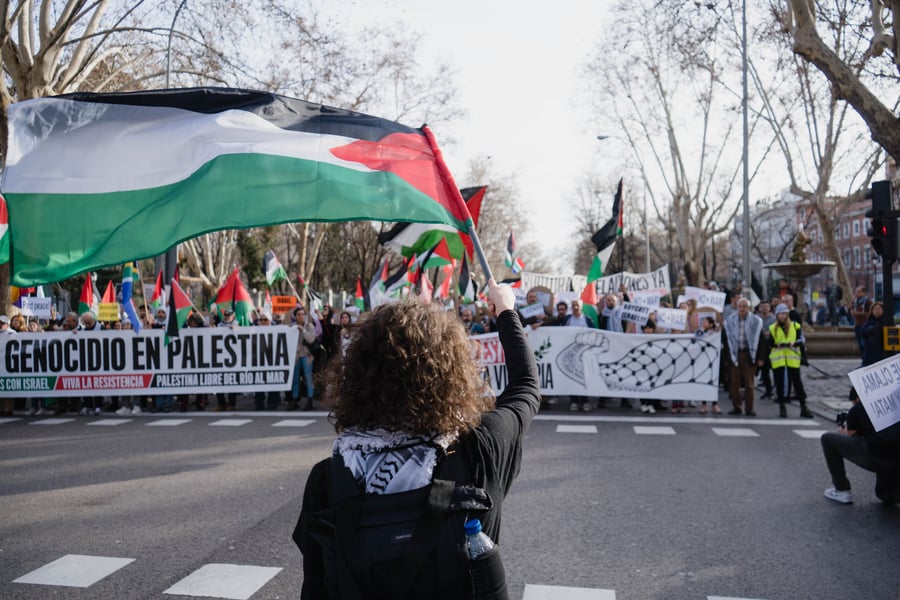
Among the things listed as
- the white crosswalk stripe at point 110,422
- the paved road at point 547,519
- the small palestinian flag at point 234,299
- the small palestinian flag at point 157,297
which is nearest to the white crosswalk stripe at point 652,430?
the paved road at point 547,519

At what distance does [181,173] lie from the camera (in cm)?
485

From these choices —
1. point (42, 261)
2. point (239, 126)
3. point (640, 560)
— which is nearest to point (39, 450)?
point (42, 261)

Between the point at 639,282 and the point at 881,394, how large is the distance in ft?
54.5

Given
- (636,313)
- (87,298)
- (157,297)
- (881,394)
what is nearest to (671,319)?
(636,313)

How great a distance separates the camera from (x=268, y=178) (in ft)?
15.9

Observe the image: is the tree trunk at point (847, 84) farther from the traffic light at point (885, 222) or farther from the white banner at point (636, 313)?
the white banner at point (636, 313)

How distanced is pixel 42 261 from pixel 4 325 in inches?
444

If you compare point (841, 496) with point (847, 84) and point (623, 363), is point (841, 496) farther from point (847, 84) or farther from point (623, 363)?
point (847, 84)

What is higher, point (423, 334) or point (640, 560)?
point (423, 334)

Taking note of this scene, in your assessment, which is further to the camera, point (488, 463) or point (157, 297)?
point (157, 297)

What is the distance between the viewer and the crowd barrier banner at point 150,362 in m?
13.7

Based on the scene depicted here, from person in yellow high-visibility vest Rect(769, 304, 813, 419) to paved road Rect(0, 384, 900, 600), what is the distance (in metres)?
1.23

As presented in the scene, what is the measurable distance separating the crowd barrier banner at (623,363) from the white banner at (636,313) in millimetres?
1163

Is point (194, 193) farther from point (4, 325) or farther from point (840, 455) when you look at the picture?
point (4, 325)
